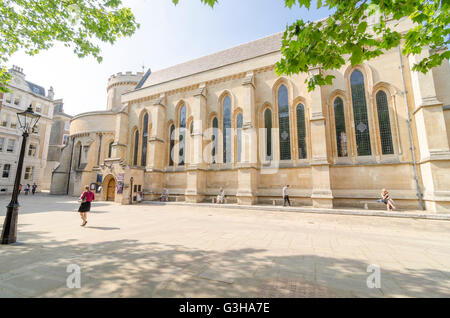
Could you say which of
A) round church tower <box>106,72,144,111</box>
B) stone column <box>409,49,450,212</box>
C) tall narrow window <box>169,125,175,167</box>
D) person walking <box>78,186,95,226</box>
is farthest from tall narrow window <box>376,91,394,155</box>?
round church tower <box>106,72,144,111</box>

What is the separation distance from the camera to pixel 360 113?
13.6 metres

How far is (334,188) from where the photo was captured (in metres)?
13.1

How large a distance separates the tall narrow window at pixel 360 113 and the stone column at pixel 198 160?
12316 millimetres

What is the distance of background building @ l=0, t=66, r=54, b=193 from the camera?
24.4m

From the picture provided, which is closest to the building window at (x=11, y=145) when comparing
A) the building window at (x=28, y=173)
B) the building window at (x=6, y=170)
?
the building window at (x=6, y=170)

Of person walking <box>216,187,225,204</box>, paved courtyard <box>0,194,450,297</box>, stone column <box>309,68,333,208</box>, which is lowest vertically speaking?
paved courtyard <box>0,194,450,297</box>

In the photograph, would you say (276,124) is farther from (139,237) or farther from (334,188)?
(139,237)

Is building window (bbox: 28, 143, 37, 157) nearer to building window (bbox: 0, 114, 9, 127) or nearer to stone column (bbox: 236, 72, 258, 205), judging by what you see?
building window (bbox: 0, 114, 9, 127)

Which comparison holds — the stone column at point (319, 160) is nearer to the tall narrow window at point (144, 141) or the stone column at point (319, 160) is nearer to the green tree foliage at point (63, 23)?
the green tree foliage at point (63, 23)

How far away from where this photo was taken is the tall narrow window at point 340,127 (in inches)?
536

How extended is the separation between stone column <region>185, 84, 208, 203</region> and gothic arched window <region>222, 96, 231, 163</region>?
195 centimetres

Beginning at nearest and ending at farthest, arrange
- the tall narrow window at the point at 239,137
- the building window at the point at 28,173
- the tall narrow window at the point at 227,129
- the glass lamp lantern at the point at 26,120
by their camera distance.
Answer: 1. the glass lamp lantern at the point at 26,120
2. the tall narrow window at the point at 239,137
3. the tall narrow window at the point at 227,129
4. the building window at the point at 28,173

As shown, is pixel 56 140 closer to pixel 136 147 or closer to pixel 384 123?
pixel 136 147
